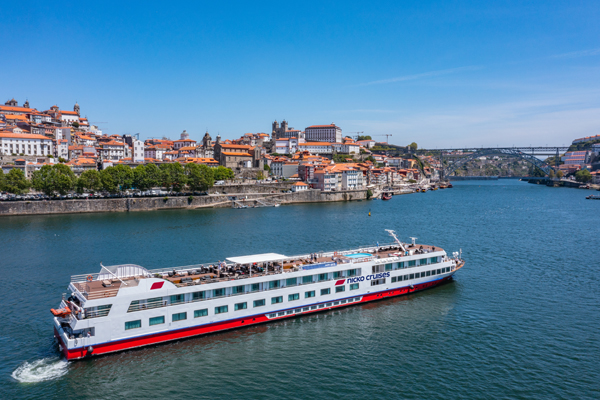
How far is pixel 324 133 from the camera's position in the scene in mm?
171125

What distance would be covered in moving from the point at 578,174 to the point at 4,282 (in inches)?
7391

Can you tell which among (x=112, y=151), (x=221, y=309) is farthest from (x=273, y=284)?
(x=112, y=151)

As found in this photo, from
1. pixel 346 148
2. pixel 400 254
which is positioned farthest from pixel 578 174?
pixel 400 254

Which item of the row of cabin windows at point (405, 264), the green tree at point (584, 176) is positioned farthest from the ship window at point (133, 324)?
the green tree at point (584, 176)

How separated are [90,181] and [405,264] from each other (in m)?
65.1

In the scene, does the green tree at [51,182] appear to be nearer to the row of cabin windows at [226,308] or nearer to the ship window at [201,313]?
the row of cabin windows at [226,308]

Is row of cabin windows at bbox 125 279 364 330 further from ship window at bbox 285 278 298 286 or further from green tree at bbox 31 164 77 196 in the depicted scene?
green tree at bbox 31 164 77 196

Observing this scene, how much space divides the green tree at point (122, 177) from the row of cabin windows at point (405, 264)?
2490 inches

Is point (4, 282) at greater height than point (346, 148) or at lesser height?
lesser

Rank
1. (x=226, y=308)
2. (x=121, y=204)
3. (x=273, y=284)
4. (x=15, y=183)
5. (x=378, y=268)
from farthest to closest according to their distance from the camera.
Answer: (x=121, y=204) → (x=15, y=183) → (x=378, y=268) → (x=273, y=284) → (x=226, y=308)

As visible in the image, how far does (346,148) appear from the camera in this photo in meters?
160

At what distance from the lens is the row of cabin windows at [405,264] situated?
26959mm

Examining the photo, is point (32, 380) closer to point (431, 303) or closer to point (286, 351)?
point (286, 351)

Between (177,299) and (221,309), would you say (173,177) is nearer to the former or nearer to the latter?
(221,309)
